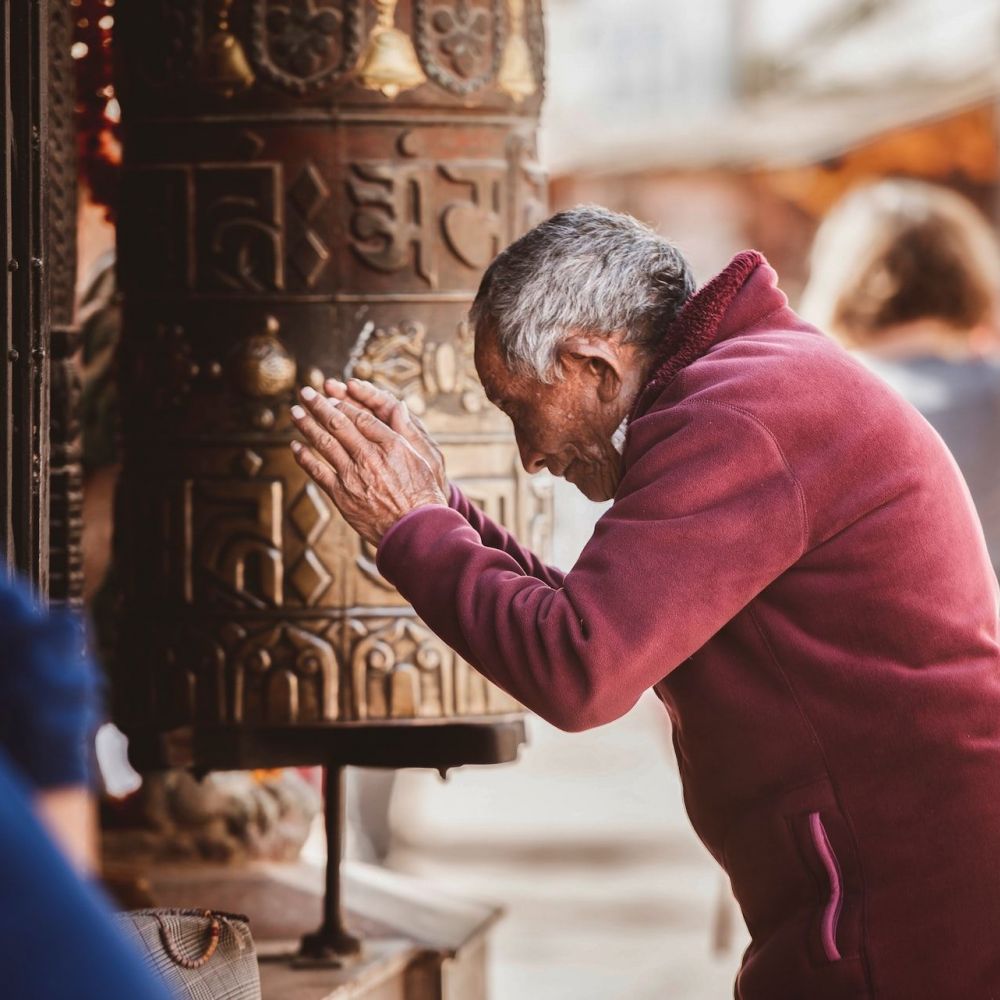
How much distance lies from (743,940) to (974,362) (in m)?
2.23

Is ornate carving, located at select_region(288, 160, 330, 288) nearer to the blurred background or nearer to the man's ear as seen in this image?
the blurred background

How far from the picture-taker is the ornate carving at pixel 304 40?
3.28 metres

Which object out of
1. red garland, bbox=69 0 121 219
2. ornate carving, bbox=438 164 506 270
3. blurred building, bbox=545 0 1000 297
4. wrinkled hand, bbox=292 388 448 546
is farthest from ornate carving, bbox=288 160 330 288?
blurred building, bbox=545 0 1000 297

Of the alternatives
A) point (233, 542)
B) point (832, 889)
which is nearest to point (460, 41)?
point (233, 542)

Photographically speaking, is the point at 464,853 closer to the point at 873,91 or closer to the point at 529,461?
the point at 529,461

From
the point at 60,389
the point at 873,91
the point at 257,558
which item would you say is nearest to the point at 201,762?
the point at 257,558

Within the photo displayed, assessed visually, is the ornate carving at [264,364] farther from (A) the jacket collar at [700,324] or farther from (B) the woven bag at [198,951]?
(A) the jacket collar at [700,324]

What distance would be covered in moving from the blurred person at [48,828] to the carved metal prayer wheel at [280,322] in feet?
6.93

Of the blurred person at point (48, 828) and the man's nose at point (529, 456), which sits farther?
the man's nose at point (529, 456)

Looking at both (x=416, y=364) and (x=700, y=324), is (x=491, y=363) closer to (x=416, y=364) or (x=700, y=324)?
(x=700, y=324)

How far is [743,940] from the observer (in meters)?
6.38

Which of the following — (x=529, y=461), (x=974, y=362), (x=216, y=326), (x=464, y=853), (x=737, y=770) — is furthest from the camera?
(x=464, y=853)

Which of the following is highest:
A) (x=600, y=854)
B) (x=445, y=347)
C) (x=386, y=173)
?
(x=386, y=173)

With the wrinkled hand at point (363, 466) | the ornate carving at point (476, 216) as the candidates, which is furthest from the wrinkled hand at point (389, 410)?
the ornate carving at point (476, 216)
